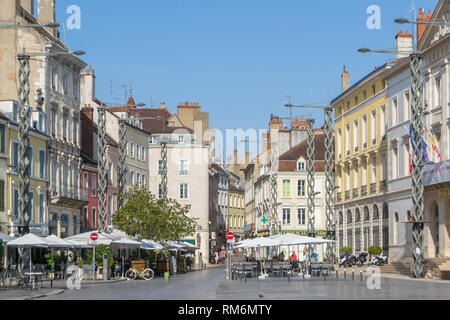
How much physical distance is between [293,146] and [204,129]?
46.7ft

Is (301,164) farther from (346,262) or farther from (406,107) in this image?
(406,107)

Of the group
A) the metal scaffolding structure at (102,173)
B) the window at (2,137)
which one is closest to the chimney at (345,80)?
the metal scaffolding structure at (102,173)

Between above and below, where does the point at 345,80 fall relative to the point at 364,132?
above

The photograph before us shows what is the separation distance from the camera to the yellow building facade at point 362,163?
6488cm

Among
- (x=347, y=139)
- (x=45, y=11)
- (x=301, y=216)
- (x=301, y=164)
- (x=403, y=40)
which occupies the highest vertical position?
(x=45, y=11)

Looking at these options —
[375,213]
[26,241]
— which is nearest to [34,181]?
[26,241]

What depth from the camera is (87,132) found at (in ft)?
240

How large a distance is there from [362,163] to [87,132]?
22.1m

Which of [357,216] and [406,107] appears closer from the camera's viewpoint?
[406,107]

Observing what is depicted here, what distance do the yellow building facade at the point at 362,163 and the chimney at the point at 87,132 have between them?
2048cm

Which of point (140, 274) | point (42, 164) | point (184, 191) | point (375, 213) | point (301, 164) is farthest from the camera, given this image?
point (184, 191)

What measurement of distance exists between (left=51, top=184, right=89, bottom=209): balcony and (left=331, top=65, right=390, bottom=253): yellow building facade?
62.5 feet

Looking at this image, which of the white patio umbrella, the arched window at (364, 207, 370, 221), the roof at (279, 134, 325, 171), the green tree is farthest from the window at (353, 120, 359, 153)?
the white patio umbrella

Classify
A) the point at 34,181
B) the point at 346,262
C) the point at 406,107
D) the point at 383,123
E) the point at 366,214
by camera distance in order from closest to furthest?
the point at 34,181
the point at 406,107
the point at 383,123
the point at 346,262
the point at 366,214
